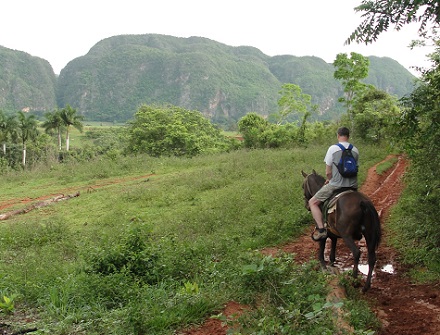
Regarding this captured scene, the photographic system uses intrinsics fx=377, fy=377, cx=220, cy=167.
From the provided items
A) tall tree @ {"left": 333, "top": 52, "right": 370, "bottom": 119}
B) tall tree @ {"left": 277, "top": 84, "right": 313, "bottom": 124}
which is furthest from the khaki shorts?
tall tree @ {"left": 277, "top": 84, "right": 313, "bottom": 124}

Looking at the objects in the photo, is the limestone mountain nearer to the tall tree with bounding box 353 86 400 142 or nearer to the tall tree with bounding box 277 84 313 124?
the tall tree with bounding box 277 84 313 124

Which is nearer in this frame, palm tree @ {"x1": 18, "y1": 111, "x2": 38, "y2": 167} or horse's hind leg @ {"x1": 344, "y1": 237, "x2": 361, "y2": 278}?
horse's hind leg @ {"x1": 344, "y1": 237, "x2": 361, "y2": 278}

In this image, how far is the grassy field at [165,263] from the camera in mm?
4035

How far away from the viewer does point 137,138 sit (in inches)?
1490

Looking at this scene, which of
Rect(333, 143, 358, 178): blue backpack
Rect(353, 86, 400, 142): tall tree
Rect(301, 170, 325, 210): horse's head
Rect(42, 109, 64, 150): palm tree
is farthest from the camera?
Rect(42, 109, 64, 150): palm tree

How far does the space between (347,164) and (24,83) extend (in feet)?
553

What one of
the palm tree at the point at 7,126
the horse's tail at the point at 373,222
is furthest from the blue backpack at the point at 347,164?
the palm tree at the point at 7,126

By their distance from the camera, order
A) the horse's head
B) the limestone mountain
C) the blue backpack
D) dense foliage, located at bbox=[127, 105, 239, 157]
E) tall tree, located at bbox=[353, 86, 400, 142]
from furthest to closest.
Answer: the limestone mountain → dense foliage, located at bbox=[127, 105, 239, 157] → tall tree, located at bbox=[353, 86, 400, 142] → the horse's head → the blue backpack

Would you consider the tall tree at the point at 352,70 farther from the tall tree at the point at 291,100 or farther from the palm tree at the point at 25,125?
the palm tree at the point at 25,125

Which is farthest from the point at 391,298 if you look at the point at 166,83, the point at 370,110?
the point at 166,83

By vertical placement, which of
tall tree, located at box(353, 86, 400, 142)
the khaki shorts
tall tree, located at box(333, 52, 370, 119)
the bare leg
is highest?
tall tree, located at box(333, 52, 370, 119)

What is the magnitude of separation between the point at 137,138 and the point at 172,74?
12884 centimetres

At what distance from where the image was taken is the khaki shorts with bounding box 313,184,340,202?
6.25 m

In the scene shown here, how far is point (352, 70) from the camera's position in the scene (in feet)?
101
